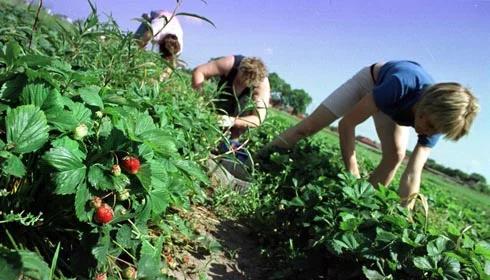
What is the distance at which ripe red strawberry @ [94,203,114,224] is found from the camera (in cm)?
122

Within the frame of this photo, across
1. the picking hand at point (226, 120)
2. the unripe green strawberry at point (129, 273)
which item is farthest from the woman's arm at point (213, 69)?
the unripe green strawberry at point (129, 273)

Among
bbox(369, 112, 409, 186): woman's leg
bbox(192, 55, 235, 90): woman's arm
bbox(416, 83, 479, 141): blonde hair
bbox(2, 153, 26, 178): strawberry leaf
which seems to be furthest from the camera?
bbox(192, 55, 235, 90): woman's arm

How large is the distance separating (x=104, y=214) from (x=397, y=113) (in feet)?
8.74

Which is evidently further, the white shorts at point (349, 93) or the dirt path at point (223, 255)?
the white shorts at point (349, 93)

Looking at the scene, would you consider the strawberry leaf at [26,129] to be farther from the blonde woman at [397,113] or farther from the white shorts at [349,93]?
the white shorts at [349,93]

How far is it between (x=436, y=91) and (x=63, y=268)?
262cm

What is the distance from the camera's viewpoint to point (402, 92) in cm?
330

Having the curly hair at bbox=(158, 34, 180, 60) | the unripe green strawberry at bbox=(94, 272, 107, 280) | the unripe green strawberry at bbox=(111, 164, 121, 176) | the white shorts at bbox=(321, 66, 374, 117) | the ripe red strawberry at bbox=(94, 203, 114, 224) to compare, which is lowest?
the unripe green strawberry at bbox=(94, 272, 107, 280)

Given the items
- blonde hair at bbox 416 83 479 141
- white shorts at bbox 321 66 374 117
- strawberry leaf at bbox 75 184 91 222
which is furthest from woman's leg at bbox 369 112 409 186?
strawberry leaf at bbox 75 184 91 222

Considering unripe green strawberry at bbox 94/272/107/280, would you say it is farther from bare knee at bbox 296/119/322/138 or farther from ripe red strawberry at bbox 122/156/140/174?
bare knee at bbox 296/119/322/138

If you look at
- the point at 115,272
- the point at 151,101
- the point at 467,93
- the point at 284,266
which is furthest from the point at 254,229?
the point at 467,93

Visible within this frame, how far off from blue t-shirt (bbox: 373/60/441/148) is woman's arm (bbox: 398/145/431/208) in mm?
74

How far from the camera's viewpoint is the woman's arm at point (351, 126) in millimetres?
3531

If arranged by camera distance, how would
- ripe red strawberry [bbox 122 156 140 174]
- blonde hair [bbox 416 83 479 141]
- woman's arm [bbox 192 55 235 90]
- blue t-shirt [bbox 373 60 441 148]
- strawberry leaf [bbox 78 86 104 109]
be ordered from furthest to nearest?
woman's arm [bbox 192 55 235 90]
blue t-shirt [bbox 373 60 441 148]
blonde hair [bbox 416 83 479 141]
strawberry leaf [bbox 78 86 104 109]
ripe red strawberry [bbox 122 156 140 174]
